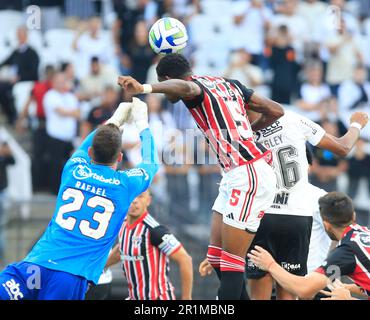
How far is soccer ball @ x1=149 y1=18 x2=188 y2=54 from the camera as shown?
29.7 feet

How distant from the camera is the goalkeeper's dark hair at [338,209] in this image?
8.27 metres

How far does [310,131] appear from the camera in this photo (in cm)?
944

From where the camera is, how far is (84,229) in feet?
27.3

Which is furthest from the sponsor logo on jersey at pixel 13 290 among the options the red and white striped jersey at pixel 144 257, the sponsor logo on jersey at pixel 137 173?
the red and white striped jersey at pixel 144 257

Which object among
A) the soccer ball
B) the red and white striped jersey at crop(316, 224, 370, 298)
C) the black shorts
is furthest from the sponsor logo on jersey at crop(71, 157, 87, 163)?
the red and white striped jersey at crop(316, 224, 370, 298)

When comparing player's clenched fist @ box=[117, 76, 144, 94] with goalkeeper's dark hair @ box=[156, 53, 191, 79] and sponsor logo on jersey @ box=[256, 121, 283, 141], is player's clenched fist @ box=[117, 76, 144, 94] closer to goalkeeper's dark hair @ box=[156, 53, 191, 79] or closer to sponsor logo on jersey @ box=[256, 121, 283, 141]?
goalkeeper's dark hair @ box=[156, 53, 191, 79]

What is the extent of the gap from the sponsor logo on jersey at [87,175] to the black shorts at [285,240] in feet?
6.14

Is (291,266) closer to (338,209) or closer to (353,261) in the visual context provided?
(338,209)

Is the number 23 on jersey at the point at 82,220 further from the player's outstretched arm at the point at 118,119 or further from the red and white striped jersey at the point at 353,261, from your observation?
the red and white striped jersey at the point at 353,261

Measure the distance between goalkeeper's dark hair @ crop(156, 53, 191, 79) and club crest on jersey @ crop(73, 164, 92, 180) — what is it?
3.82ft

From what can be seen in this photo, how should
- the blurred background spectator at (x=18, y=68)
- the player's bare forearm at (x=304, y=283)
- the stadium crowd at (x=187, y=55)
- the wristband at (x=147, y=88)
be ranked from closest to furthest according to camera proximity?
the wristband at (x=147, y=88) → the player's bare forearm at (x=304, y=283) → the stadium crowd at (x=187, y=55) → the blurred background spectator at (x=18, y=68)

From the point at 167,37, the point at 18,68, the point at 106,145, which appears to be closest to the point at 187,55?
the point at 18,68
